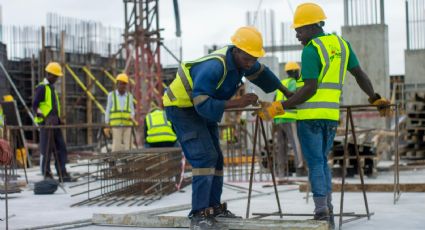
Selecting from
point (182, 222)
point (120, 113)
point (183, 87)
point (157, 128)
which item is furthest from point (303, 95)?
point (120, 113)

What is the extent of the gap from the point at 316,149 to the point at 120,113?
881cm

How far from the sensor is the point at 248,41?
20.4ft

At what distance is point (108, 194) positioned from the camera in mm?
10141

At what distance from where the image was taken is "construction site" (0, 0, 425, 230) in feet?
23.4

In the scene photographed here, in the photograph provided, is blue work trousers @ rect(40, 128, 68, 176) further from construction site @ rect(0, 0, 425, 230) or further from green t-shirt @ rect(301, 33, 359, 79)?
green t-shirt @ rect(301, 33, 359, 79)

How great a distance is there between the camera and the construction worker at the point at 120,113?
14.8 metres

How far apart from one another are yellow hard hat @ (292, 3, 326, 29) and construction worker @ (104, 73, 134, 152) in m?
8.40

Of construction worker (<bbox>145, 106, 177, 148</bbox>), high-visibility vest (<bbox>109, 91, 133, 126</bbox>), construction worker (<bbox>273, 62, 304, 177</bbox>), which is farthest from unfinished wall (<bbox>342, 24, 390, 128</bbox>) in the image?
construction worker (<bbox>145, 106, 177, 148</bbox>)

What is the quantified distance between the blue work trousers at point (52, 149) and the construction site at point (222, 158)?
Result: 0.03 meters

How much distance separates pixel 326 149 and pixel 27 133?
Answer: 74.8ft

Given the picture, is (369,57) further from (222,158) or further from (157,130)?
(222,158)

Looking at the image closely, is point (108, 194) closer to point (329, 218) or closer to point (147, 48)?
point (329, 218)

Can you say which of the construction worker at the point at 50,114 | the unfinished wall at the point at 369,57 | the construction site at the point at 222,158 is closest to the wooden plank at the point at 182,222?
the construction site at the point at 222,158

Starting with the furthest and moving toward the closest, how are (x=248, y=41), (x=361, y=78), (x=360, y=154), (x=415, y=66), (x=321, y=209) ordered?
(x=415, y=66), (x=360, y=154), (x=361, y=78), (x=321, y=209), (x=248, y=41)
